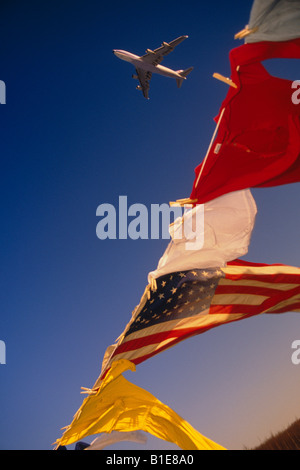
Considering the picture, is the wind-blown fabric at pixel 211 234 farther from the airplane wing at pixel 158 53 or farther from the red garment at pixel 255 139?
the airplane wing at pixel 158 53

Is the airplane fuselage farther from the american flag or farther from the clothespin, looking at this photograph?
the clothespin

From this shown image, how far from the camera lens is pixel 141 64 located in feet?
74.7

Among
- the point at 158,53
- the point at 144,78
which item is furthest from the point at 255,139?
the point at 144,78

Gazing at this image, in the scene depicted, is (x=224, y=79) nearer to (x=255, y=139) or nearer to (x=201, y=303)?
(x=255, y=139)

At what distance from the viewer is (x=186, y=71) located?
92.8 ft

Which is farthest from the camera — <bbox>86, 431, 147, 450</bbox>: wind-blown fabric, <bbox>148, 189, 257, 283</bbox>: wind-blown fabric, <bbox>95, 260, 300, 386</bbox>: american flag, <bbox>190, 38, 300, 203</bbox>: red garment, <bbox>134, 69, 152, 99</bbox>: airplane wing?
<bbox>134, 69, 152, 99</bbox>: airplane wing

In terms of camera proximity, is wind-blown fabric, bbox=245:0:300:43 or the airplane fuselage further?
the airplane fuselage

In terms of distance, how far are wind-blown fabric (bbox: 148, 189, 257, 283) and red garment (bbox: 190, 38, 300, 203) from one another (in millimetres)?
366

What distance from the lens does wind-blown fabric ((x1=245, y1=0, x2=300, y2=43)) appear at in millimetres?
3580

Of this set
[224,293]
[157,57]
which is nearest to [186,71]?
[157,57]

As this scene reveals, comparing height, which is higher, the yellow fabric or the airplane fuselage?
the airplane fuselage

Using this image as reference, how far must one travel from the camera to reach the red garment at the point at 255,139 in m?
4.29

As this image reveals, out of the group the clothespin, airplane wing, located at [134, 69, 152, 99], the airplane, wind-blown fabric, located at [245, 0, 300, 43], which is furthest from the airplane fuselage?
wind-blown fabric, located at [245, 0, 300, 43]

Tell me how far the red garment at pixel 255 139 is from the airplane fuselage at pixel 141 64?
67.0ft
